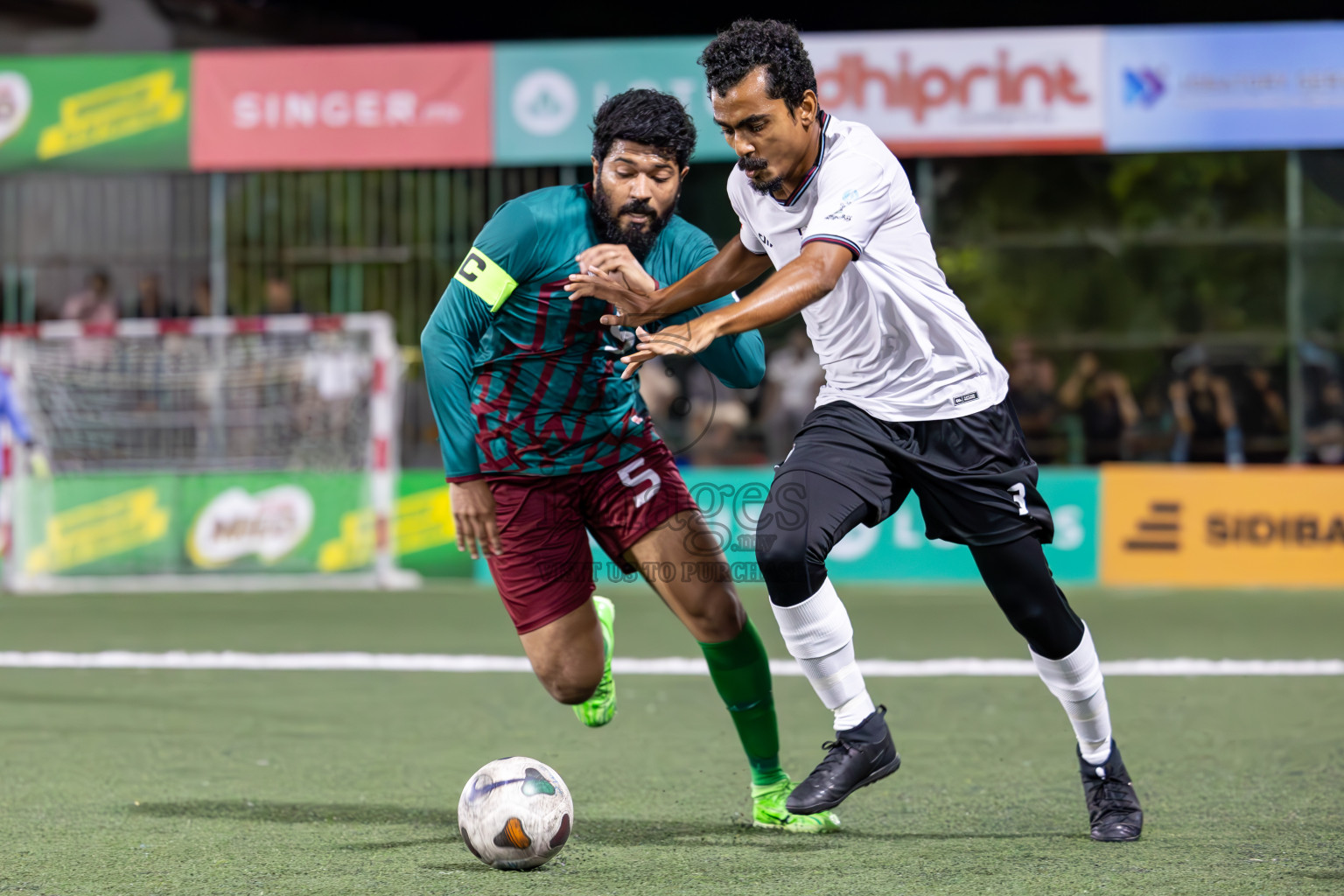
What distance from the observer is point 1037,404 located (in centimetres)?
1423

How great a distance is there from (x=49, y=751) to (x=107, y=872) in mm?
2087

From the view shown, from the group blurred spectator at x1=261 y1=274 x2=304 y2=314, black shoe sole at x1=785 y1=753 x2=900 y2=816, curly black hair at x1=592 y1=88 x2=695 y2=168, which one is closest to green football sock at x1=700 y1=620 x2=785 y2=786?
black shoe sole at x1=785 y1=753 x2=900 y2=816

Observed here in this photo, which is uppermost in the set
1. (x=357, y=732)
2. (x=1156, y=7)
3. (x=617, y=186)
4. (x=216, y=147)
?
(x=1156, y=7)

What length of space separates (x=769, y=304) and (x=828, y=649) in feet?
3.51

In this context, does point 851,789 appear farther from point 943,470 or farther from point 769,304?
point 769,304

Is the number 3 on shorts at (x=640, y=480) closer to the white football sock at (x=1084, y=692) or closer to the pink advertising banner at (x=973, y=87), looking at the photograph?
the white football sock at (x=1084, y=692)

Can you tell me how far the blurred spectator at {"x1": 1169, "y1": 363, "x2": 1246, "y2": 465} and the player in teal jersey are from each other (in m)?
9.91

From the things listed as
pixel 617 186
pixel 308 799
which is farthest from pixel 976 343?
pixel 308 799

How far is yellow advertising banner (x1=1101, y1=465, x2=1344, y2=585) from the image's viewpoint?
1249 centimetres

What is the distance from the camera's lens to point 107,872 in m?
4.20

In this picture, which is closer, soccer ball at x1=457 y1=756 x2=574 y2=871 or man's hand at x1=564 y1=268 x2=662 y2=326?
soccer ball at x1=457 y1=756 x2=574 y2=871

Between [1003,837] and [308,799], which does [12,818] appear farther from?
[1003,837]

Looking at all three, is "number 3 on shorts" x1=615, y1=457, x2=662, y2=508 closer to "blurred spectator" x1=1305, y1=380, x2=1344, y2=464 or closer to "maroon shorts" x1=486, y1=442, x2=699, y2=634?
"maroon shorts" x1=486, y1=442, x2=699, y2=634

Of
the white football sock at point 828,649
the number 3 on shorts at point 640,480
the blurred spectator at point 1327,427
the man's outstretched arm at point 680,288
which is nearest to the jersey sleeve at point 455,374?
the man's outstretched arm at point 680,288
